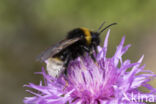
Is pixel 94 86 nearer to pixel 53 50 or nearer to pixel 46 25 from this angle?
pixel 53 50

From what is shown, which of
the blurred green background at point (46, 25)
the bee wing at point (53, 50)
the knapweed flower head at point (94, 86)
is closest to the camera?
the bee wing at point (53, 50)

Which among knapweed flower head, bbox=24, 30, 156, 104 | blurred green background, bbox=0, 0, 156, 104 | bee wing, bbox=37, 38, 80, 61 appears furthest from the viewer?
blurred green background, bbox=0, 0, 156, 104

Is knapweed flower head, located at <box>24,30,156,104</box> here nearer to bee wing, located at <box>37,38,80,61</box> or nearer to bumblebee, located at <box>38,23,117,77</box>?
bumblebee, located at <box>38,23,117,77</box>

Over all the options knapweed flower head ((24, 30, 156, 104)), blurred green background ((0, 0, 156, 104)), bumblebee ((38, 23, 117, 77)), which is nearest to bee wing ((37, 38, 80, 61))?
bumblebee ((38, 23, 117, 77))

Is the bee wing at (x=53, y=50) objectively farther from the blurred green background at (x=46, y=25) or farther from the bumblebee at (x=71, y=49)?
the blurred green background at (x=46, y=25)

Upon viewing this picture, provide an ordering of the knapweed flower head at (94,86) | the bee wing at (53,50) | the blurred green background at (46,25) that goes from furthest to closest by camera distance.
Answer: the blurred green background at (46,25)
the knapweed flower head at (94,86)
the bee wing at (53,50)

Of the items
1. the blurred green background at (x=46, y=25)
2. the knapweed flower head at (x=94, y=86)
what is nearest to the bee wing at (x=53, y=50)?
the knapweed flower head at (x=94, y=86)
